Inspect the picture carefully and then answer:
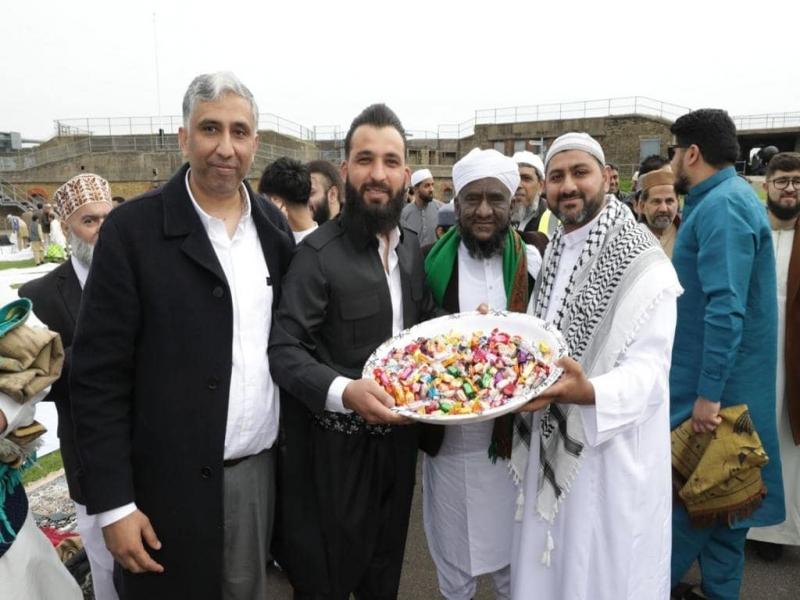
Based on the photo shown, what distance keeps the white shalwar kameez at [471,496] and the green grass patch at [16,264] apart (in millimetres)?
16738

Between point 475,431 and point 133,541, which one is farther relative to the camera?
point 475,431

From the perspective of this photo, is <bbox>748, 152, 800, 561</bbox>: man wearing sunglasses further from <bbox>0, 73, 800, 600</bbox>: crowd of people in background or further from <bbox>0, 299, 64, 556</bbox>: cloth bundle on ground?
<bbox>0, 299, 64, 556</bbox>: cloth bundle on ground

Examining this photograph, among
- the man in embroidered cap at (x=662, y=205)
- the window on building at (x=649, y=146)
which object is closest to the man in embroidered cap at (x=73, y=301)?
the man in embroidered cap at (x=662, y=205)

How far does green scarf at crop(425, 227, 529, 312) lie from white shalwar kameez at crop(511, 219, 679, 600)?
0.58m

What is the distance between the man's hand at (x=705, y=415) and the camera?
2.62m

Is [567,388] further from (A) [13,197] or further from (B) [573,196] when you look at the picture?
(A) [13,197]

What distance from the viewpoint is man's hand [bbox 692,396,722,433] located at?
262 cm

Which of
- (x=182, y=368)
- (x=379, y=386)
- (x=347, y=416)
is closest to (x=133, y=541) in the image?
(x=182, y=368)

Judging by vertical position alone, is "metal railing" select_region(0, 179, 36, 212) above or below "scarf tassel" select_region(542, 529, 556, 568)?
above

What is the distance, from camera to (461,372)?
6.48 ft

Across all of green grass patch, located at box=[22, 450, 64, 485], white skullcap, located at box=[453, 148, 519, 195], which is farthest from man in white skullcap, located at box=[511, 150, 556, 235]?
green grass patch, located at box=[22, 450, 64, 485]

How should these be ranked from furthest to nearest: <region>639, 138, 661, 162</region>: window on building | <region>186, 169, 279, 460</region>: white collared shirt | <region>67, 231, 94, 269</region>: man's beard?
<region>639, 138, 661, 162</region>: window on building
<region>67, 231, 94, 269</region>: man's beard
<region>186, 169, 279, 460</region>: white collared shirt

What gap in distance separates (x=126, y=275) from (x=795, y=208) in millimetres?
3633

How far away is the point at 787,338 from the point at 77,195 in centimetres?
402
